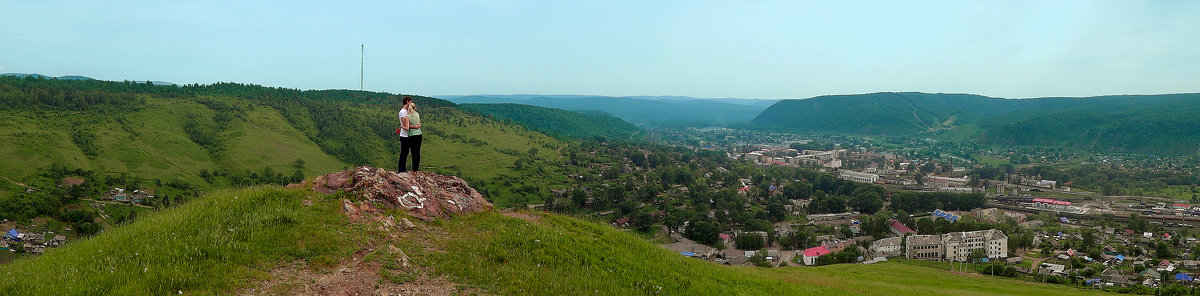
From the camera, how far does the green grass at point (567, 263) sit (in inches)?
418

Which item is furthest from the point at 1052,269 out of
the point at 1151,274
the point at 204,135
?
the point at 204,135

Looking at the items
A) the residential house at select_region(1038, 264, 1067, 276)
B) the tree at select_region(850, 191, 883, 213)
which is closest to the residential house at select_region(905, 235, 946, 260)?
the residential house at select_region(1038, 264, 1067, 276)

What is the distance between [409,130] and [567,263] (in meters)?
6.42

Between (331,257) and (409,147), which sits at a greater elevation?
(409,147)

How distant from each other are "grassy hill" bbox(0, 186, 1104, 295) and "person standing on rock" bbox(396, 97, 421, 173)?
8.81 ft

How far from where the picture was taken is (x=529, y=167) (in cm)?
9150

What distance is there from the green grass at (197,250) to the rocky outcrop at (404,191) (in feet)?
3.59

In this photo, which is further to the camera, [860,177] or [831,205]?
[860,177]

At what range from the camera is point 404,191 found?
46.9 feet

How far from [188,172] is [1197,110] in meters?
245

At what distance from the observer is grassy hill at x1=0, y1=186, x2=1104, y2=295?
8770mm

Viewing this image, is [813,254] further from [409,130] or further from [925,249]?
[409,130]

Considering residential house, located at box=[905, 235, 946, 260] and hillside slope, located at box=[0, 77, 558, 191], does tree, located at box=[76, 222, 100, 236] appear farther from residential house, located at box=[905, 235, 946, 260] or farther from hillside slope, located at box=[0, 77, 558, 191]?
residential house, located at box=[905, 235, 946, 260]

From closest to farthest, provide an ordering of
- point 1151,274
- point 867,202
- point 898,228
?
point 1151,274
point 898,228
point 867,202
